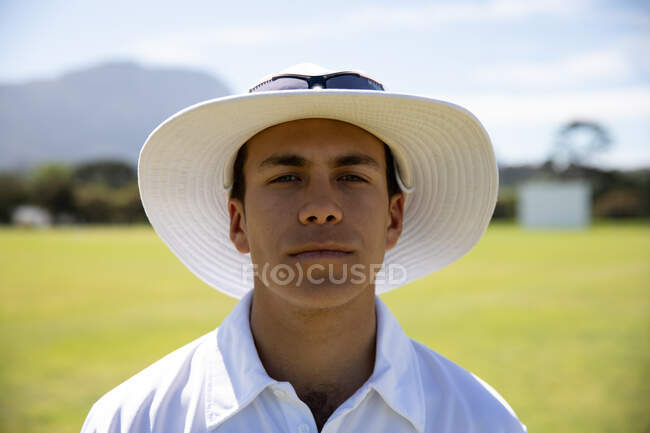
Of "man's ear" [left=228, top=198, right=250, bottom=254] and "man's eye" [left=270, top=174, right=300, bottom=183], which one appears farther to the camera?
"man's ear" [left=228, top=198, right=250, bottom=254]

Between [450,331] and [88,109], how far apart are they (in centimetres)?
17983

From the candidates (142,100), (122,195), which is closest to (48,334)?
A: (122,195)

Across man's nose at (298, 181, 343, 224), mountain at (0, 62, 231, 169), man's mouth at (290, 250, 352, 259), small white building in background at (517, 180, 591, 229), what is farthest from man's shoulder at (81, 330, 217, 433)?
mountain at (0, 62, 231, 169)

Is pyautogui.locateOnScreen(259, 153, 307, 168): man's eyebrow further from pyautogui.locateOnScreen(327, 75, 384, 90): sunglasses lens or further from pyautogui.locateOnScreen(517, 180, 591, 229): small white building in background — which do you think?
pyautogui.locateOnScreen(517, 180, 591, 229): small white building in background

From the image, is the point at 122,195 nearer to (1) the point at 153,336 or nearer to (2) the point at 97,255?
(2) the point at 97,255

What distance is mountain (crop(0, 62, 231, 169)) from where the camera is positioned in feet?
480

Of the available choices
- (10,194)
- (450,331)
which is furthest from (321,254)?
(10,194)

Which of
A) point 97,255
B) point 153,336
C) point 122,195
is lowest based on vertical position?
point 122,195

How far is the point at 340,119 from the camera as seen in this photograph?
195 cm

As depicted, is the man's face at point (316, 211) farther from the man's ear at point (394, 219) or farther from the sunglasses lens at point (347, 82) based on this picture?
the man's ear at point (394, 219)

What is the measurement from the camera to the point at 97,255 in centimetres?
2105

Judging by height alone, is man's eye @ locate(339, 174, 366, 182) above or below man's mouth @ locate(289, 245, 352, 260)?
above

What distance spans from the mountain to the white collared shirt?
147549 mm

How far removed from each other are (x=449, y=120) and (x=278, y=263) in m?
0.84
